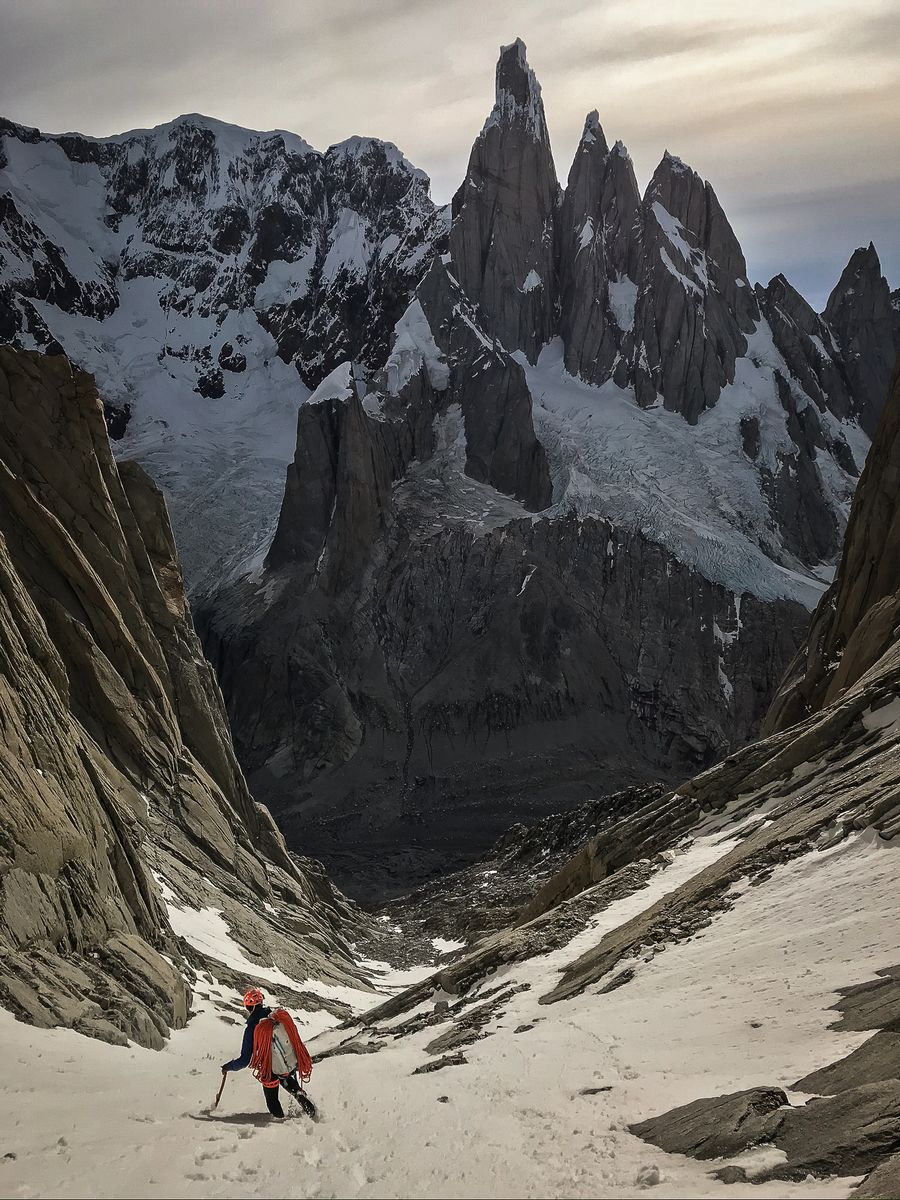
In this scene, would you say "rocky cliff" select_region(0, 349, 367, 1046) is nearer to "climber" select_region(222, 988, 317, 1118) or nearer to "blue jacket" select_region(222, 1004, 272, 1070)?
"blue jacket" select_region(222, 1004, 272, 1070)

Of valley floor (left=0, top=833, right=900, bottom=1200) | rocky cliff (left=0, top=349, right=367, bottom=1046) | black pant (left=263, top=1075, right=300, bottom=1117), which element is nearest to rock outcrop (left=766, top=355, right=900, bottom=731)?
valley floor (left=0, top=833, right=900, bottom=1200)

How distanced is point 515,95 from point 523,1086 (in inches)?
7685

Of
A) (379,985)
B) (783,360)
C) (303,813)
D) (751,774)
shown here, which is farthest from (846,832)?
(783,360)

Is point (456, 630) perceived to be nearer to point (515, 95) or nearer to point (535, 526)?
point (535, 526)

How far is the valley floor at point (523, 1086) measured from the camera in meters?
11.3

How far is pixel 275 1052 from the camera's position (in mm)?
14211

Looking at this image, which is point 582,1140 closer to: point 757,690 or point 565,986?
point 565,986

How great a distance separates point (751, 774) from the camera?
3388 cm

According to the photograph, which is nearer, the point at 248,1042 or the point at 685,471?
the point at 248,1042

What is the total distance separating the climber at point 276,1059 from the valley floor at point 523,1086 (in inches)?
13.9

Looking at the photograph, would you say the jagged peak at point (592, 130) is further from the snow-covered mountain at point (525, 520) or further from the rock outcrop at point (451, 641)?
the rock outcrop at point (451, 641)

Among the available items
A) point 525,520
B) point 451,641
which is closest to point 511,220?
point 525,520

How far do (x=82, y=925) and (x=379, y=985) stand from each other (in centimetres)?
2570

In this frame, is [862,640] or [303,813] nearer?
[862,640]
